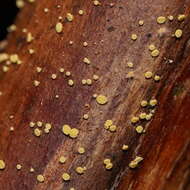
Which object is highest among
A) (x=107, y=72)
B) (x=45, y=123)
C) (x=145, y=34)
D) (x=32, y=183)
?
(x=145, y=34)

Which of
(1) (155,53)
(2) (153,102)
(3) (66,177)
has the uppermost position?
(1) (155,53)

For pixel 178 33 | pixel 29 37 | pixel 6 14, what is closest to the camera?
pixel 178 33

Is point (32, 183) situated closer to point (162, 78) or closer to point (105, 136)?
point (105, 136)

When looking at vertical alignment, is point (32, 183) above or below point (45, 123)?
below

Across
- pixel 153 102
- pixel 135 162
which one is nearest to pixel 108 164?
pixel 135 162

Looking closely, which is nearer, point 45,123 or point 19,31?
point 45,123

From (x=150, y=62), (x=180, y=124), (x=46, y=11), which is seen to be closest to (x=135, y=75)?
(x=150, y=62)

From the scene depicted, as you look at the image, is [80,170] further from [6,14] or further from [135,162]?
[6,14]
